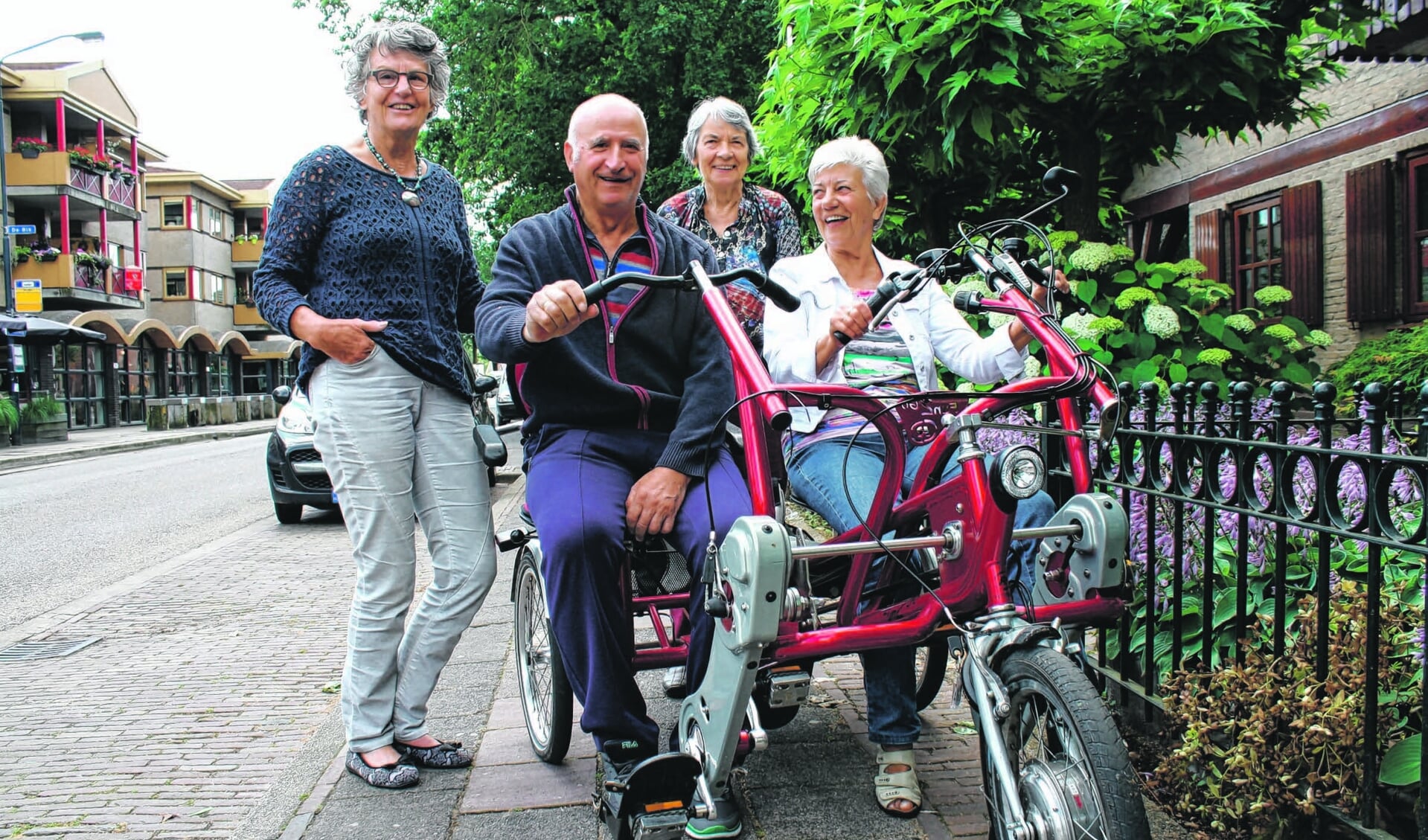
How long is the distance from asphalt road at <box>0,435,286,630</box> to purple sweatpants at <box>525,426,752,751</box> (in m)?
5.24

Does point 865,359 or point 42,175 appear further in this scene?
point 42,175

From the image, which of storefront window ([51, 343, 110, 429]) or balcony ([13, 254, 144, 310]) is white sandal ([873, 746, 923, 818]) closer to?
storefront window ([51, 343, 110, 429])

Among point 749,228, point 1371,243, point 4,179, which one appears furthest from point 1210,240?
point 4,179

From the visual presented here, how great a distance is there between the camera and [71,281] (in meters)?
34.7

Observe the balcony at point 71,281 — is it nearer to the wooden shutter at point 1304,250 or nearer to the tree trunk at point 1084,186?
the wooden shutter at point 1304,250

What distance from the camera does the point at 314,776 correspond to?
355 centimetres

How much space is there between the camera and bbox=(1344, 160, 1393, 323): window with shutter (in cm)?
1052

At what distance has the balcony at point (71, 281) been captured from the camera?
1351 inches

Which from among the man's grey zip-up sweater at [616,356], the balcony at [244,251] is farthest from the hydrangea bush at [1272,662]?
the balcony at [244,251]

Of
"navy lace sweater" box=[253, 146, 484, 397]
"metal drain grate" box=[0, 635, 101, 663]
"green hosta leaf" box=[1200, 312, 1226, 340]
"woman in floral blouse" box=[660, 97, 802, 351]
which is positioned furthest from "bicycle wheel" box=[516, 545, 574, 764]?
"green hosta leaf" box=[1200, 312, 1226, 340]

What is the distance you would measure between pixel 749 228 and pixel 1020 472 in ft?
9.08

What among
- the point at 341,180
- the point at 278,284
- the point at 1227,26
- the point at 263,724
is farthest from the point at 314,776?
the point at 1227,26

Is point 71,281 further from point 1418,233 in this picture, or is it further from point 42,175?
point 1418,233

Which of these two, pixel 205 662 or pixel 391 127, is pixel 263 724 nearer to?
pixel 205 662
